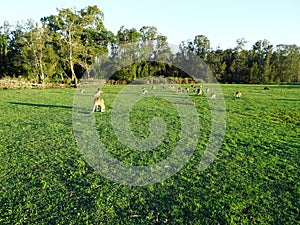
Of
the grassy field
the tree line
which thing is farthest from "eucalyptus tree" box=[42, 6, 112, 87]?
the grassy field

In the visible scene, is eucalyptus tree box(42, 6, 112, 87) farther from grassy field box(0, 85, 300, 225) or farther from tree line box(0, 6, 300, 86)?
grassy field box(0, 85, 300, 225)

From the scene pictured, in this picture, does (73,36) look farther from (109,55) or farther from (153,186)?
(153,186)

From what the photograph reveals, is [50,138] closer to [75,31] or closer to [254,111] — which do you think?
[254,111]

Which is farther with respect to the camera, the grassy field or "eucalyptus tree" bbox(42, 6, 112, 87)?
"eucalyptus tree" bbox(42, 6, 112, 87)

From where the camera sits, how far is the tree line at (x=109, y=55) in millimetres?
46281

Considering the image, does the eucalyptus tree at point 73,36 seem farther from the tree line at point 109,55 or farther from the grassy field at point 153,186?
the grassy field at point 153,186

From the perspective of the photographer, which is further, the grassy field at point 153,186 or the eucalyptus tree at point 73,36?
the eucalyptus tree at point 73,36

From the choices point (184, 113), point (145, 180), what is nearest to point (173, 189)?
point (145, 180)

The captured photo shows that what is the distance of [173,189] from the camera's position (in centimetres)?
505

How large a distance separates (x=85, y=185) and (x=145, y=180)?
1336mm

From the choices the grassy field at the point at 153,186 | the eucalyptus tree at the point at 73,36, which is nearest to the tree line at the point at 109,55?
the eucalyptus tree at the point at 73,36

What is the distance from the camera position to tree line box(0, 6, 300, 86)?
46.3 meters

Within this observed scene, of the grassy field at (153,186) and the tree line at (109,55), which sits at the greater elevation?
the tree line at (109,55)

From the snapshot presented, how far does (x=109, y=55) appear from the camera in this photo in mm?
62375
